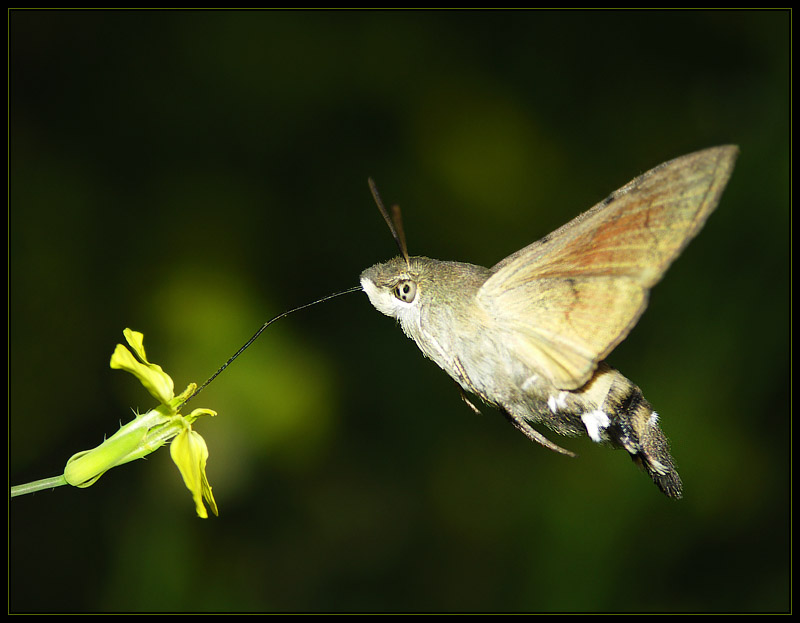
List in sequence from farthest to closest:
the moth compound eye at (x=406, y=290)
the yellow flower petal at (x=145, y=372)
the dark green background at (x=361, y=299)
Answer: the dark green background at (x=361, y=299) < the moth compound eye at (x=406, y=290) < the yellow flower petal at (x=145, y=372)

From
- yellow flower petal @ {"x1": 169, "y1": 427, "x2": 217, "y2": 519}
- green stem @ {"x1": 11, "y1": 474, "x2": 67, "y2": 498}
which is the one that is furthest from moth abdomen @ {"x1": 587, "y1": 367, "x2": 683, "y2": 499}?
green stem @ {"x1": 11, "y1": 474, "x2": 67, "y2": 498}

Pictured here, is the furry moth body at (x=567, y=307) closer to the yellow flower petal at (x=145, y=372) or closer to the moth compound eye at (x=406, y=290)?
the moth compound eye at (x=406, y=290)

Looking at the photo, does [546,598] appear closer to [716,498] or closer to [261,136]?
[716,498]

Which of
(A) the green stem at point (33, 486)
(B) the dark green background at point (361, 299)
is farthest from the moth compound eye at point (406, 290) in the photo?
(B) the dark green background at point (361, 299)

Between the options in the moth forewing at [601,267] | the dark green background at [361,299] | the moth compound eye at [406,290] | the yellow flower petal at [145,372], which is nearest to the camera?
the moth forewing at [601,267]

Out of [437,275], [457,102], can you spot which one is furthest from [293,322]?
[437,275]

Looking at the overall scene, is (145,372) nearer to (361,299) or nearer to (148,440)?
(148,440)

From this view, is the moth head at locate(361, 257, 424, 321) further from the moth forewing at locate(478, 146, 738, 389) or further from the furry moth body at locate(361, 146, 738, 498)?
the moth forewing at locate(478, 146, 738, 389)

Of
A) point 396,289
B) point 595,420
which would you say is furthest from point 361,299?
point 595,420
